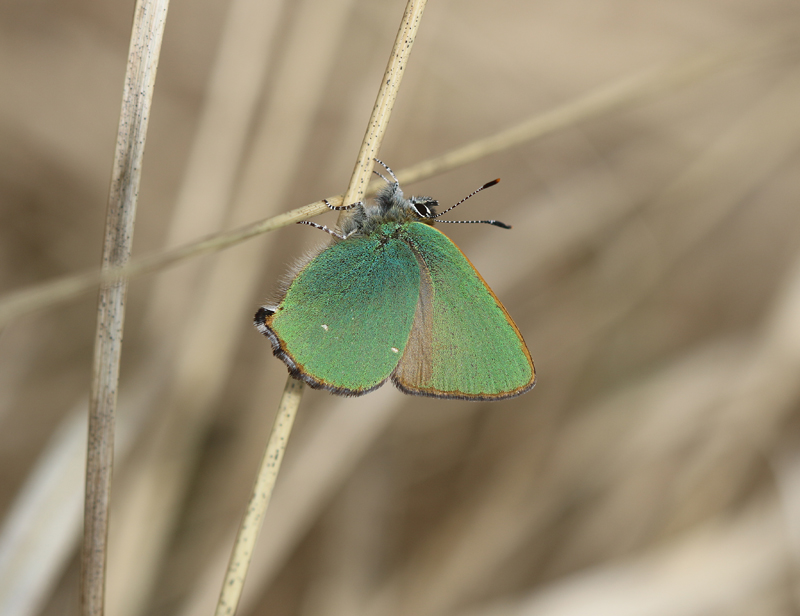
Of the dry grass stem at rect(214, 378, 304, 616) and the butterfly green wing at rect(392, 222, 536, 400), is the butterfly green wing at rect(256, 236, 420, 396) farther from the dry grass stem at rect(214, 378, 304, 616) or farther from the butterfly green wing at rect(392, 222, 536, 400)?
the dry grass stem at rect(214, 378, 304, 616)

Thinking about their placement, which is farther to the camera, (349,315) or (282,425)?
(349,315)

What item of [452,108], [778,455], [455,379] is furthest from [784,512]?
[452,108]

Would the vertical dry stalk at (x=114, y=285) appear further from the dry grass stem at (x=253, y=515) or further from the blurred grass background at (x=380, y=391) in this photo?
the blurred grass background at (x=380, y=391)

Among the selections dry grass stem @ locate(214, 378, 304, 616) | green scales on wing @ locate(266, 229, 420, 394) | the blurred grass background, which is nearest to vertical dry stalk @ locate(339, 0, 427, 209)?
green scales on wing @ locate(266, 229, 420, 394)

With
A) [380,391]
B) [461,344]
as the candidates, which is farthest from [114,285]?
[380,391]

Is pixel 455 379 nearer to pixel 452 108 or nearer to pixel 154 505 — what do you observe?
pixel 154 505

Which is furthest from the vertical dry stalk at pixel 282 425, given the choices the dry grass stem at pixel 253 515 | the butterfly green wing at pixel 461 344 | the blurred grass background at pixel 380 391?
the blurred grass background at pixel 380 391

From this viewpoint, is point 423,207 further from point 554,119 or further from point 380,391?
point 380,391

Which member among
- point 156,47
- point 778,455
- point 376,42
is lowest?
point 778,455
